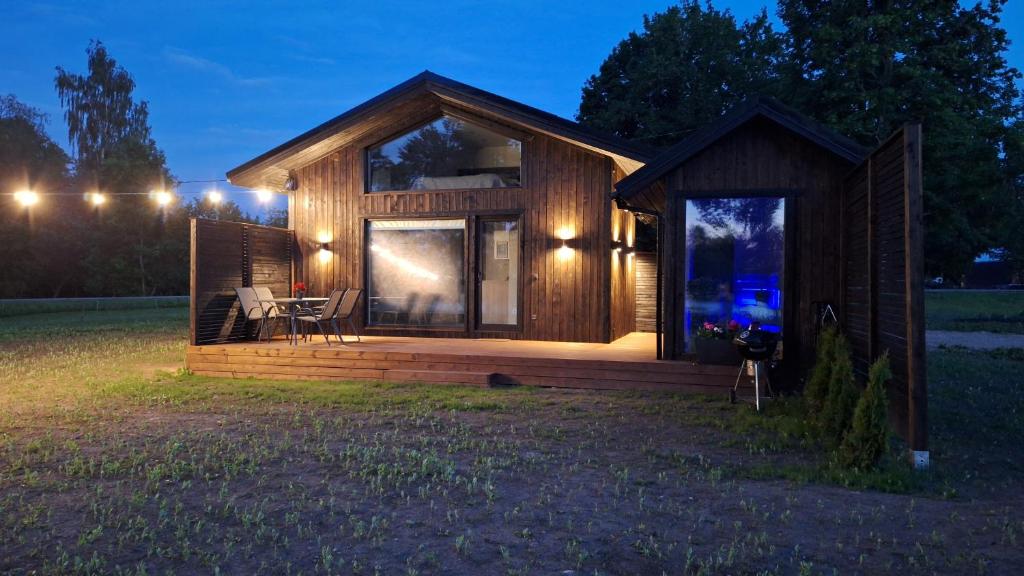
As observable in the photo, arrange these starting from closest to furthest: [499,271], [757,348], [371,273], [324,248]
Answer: [757,348] → [499,271] → [371,273] → [324,248]

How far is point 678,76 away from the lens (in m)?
23.1

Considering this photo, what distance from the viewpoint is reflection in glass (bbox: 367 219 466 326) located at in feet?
36.0

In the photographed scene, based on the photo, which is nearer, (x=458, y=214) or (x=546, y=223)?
(x=546, y=223)

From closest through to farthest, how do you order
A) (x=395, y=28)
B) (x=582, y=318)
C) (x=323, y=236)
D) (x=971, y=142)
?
(x=582, y=318) → (x=323, y=236) → (x=971, y=142) → (x=395, y=28)

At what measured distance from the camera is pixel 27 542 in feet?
10.7

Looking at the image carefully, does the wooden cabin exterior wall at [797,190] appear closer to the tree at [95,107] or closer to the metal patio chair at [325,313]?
the metal patio chair at [325,313]

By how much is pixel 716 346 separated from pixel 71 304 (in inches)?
910

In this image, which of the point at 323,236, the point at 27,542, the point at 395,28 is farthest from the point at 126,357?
the point at 395,28

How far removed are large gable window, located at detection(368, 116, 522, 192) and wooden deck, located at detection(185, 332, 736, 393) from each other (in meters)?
2.76

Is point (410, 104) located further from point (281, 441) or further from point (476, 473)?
point (476, 473)

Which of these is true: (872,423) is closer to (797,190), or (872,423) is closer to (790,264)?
(790,264)

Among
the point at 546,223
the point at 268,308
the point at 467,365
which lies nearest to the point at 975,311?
the point at 546,223

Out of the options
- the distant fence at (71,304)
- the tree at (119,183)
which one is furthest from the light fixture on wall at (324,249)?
the tree at (119,183)

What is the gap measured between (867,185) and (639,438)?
295 cm
